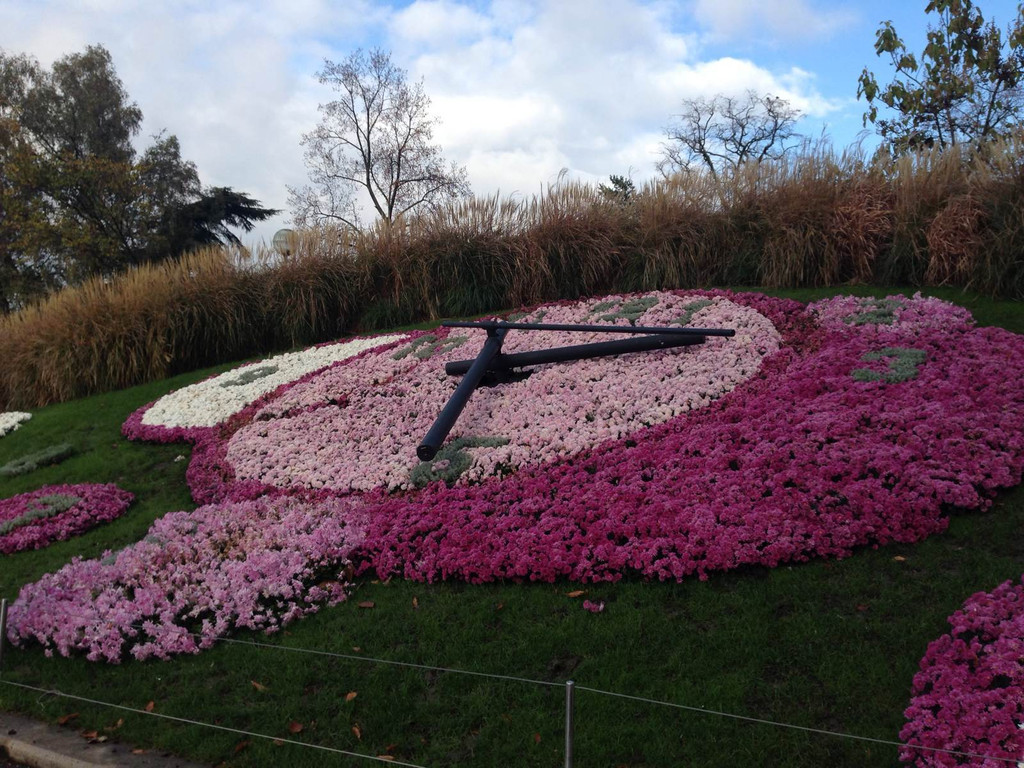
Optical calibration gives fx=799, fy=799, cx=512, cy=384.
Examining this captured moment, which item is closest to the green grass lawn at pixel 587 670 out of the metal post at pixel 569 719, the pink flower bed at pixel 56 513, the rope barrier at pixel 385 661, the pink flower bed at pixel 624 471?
the rope barrier at pixel 385 661

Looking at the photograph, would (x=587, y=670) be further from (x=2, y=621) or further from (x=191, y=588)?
(x=2, y=621)

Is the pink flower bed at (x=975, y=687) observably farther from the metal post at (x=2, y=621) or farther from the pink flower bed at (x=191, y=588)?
the metal post at (x=2, y=621)

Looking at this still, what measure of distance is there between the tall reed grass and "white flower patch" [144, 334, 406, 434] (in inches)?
44.6

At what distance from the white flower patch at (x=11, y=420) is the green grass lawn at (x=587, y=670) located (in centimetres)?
714

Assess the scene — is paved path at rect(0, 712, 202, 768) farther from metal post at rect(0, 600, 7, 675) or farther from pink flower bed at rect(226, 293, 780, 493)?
pink flower bed at rect(226, 293, 780, 493)

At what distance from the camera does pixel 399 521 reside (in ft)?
17.1

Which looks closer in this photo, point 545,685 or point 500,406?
point 545,685

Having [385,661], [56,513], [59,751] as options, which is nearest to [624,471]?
[385,661]

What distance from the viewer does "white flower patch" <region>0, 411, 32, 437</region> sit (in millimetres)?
10516

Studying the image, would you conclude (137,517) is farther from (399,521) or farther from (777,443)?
(777,443)

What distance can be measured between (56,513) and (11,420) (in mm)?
5248

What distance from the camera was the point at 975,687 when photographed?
2961 millimetres

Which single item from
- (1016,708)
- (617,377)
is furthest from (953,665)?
(617,377)

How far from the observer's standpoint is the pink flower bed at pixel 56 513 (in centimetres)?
622
